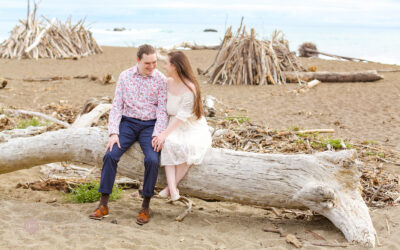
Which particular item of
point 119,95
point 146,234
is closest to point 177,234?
point 146,234

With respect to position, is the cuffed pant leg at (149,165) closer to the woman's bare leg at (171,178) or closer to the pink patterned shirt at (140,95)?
the woman's bare leg at (171,178)

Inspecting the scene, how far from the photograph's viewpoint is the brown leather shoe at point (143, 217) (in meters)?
3.76

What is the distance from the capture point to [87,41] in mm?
18859

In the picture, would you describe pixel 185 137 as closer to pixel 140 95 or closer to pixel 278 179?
pixel 140 95

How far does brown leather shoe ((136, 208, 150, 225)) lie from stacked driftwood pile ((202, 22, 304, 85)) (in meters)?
8.33

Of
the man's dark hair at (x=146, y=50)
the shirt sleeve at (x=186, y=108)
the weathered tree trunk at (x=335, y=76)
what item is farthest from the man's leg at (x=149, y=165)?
the weathered tree trunk at (x=335, y=76)

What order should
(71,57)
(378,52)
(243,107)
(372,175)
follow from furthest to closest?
(378,52), (71,57), (243,107), (372,175)

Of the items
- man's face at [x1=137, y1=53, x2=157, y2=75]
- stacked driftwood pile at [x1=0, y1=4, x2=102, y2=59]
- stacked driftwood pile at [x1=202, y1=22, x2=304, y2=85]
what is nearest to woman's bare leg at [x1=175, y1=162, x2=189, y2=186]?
man's face at [x1=137, y1=53, x2=157, y2=75]

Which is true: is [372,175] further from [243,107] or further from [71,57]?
[71,57]

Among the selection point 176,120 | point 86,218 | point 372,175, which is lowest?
point 86,218

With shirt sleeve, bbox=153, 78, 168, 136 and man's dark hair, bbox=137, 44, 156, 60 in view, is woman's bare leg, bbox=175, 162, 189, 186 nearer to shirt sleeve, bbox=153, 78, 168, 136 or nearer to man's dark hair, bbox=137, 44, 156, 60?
shirt sleeve, bbox=153, 78, 168, 136

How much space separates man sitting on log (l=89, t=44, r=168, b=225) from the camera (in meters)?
3.73

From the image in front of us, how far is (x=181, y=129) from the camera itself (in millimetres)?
3855

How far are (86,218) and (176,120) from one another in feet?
4.06
